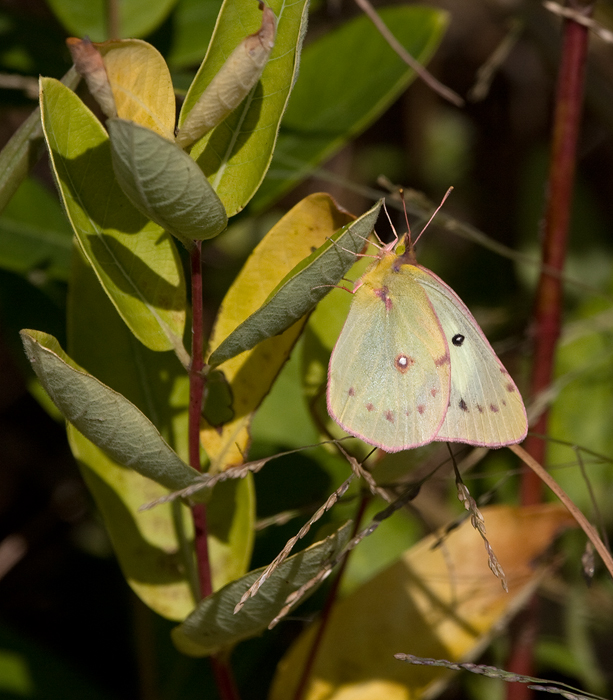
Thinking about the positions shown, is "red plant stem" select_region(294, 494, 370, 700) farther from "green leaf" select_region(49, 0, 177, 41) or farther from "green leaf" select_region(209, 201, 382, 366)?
"green leaf" select_region(49, 0, 177, 41)

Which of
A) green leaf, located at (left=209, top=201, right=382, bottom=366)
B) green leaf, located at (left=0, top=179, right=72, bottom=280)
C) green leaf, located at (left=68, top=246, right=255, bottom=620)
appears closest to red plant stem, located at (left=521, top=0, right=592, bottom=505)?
green leaf, located at (left=68, top=246, right=255, bottom=620)

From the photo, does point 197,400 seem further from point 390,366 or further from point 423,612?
point 423,612

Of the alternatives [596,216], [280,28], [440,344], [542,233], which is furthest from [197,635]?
[596,216]

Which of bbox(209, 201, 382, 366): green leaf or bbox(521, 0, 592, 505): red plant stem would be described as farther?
bbox(521, 0, 592, 505): red plant stem

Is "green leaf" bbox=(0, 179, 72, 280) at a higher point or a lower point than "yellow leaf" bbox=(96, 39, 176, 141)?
lower

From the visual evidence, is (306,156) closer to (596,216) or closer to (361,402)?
(361,402)

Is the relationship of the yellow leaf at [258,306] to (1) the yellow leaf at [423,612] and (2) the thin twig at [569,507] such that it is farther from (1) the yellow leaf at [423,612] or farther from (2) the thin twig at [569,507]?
(1) the yellow leaf at [423,612]
